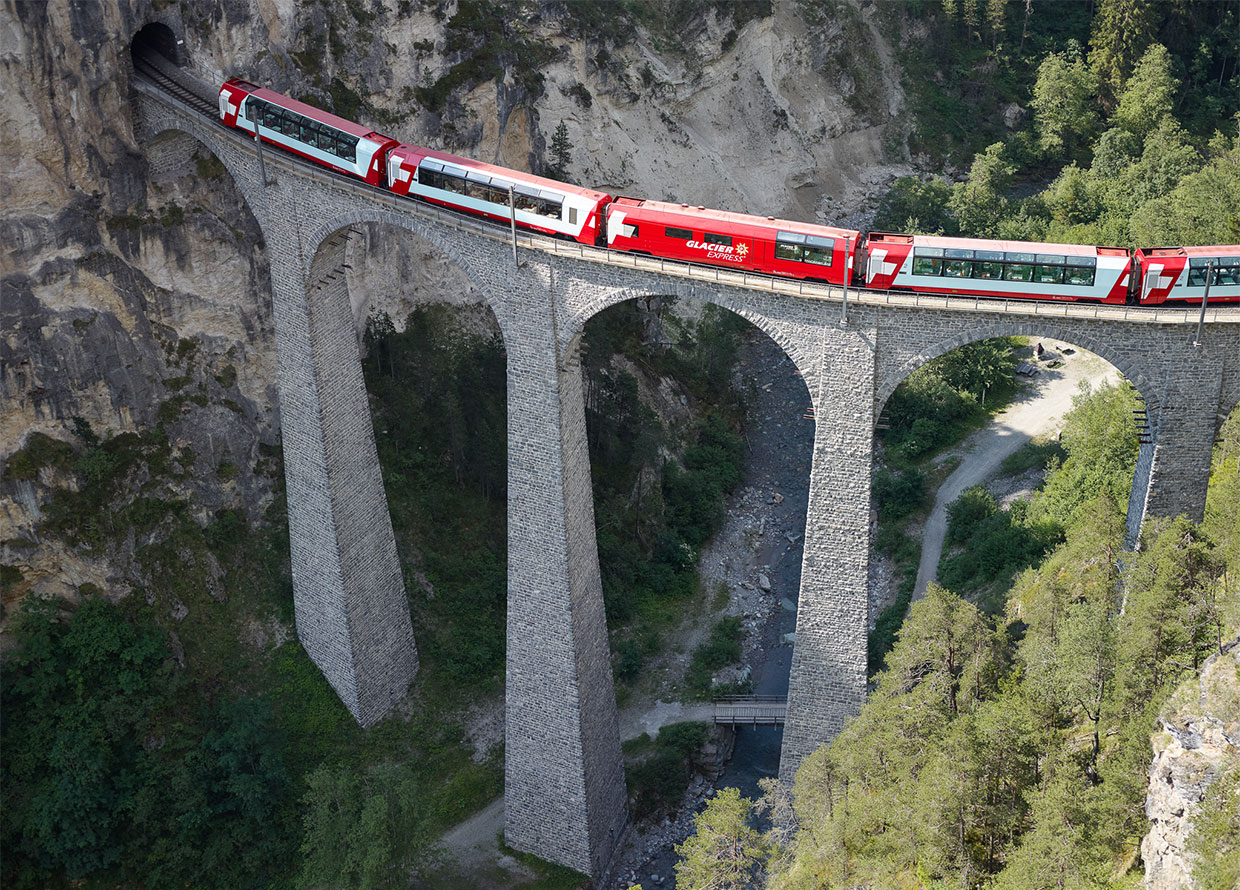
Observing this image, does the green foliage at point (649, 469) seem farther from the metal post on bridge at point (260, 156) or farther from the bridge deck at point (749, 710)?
Answer: the metal post on bridge at point (260, 156)

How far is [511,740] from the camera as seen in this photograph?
3872cm

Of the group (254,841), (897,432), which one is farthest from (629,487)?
(254,841)

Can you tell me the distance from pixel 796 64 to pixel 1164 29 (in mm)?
22900

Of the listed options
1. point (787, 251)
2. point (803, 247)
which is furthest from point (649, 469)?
point (803, 247)

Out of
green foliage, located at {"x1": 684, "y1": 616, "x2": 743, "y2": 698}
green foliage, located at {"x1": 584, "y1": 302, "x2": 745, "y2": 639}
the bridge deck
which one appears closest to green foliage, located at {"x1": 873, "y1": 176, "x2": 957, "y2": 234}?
green foliage, located at {"x1": 584, "y1": 302, "x2": 745, "y2": 639}

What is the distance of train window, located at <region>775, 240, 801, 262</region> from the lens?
31.3 meters

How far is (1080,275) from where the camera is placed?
30422 millimetres

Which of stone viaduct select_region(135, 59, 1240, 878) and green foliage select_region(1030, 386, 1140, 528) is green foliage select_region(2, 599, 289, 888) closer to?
stone viaduct select_region(135, 59, 1240, 878)

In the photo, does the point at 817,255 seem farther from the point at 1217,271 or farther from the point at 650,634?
the point at 650,634

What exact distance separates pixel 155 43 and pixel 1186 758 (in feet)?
124

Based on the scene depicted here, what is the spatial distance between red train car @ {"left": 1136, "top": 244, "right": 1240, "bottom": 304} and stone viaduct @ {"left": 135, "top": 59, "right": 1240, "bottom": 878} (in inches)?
53.3

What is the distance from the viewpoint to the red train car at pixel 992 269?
30.4 meters

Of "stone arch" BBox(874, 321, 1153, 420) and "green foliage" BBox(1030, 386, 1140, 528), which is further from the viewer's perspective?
"green foliage" BBox(1030, 386, 1140, 528)

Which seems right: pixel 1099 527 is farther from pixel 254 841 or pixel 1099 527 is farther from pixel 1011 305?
A: pixel 254 841
